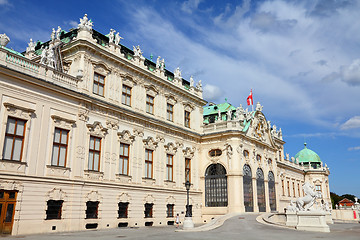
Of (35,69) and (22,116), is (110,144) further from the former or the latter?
(35,69)

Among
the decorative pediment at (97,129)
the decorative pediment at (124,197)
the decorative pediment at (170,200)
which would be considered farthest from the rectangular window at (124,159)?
the decorative pediment at (170,200)

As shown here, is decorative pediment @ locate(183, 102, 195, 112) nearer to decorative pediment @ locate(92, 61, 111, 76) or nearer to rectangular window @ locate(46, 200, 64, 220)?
decorative pediment @ locate(92, 61, 111, 76)

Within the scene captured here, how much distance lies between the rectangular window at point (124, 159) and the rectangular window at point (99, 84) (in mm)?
4989

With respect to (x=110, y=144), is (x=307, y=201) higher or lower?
lower

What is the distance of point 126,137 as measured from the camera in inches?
1171

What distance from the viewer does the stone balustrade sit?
21484 mm

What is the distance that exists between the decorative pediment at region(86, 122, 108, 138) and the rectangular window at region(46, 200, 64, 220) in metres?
5.95

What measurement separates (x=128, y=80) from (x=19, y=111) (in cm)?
1153

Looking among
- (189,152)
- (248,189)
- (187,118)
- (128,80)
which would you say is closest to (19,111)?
(128,80)

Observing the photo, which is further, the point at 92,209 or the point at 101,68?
the point at 101,68

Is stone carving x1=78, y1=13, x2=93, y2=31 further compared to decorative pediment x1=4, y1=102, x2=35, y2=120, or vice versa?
stone carving x1=78, y1=13, x2=93, y2=31

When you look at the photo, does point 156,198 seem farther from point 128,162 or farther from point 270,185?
point 270,185

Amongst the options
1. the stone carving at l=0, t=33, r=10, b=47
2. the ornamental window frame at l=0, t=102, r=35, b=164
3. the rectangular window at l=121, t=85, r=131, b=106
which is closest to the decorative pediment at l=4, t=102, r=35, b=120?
the ornamental window frame at l=0, t=102, r=35, b=164

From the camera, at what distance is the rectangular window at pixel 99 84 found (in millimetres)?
28031
